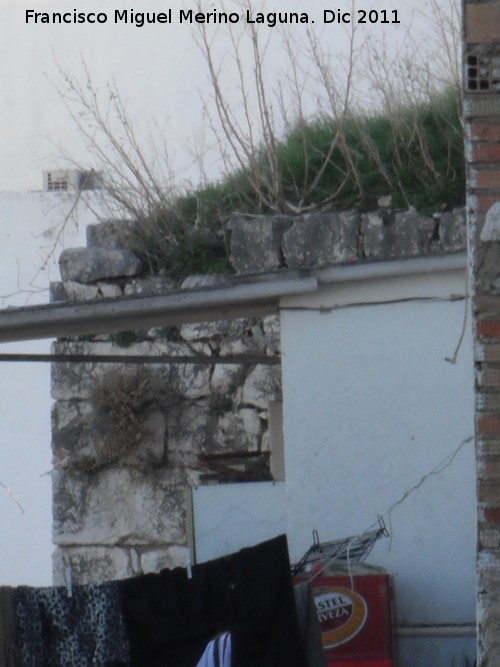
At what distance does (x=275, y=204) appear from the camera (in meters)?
7.27

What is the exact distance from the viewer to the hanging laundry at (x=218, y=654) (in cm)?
378

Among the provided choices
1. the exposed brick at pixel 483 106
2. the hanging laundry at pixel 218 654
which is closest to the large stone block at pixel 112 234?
the hanging laundry at pixel 218 654

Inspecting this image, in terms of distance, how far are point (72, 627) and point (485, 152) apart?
220 centimetres

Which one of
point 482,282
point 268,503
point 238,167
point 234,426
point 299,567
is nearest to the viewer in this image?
point 482,282

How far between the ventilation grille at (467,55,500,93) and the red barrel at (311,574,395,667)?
2449 mm

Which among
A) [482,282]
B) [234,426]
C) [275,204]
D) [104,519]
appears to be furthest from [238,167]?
[482,282]

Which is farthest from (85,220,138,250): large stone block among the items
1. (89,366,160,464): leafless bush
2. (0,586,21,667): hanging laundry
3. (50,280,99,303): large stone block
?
(0,586,21,667): hanging laundry

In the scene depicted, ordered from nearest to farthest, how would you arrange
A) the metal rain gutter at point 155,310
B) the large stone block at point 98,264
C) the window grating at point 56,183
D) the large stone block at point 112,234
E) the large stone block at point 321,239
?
the metal rain gutter at point 155,310 < the large stone block at point 321,239 < the large stone block at point 98,264 < the large stone block at point 112,234 < the window grating at point 56,183

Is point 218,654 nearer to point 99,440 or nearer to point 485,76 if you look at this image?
point 485,76

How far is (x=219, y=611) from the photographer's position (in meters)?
4.24

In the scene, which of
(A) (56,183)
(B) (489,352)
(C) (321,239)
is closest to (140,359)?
(C) (321,239)

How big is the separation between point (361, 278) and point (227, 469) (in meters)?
1.60

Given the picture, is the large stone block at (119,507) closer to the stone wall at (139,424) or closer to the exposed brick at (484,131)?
the stone wall at (139,424)

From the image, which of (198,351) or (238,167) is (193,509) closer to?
(198,351)
